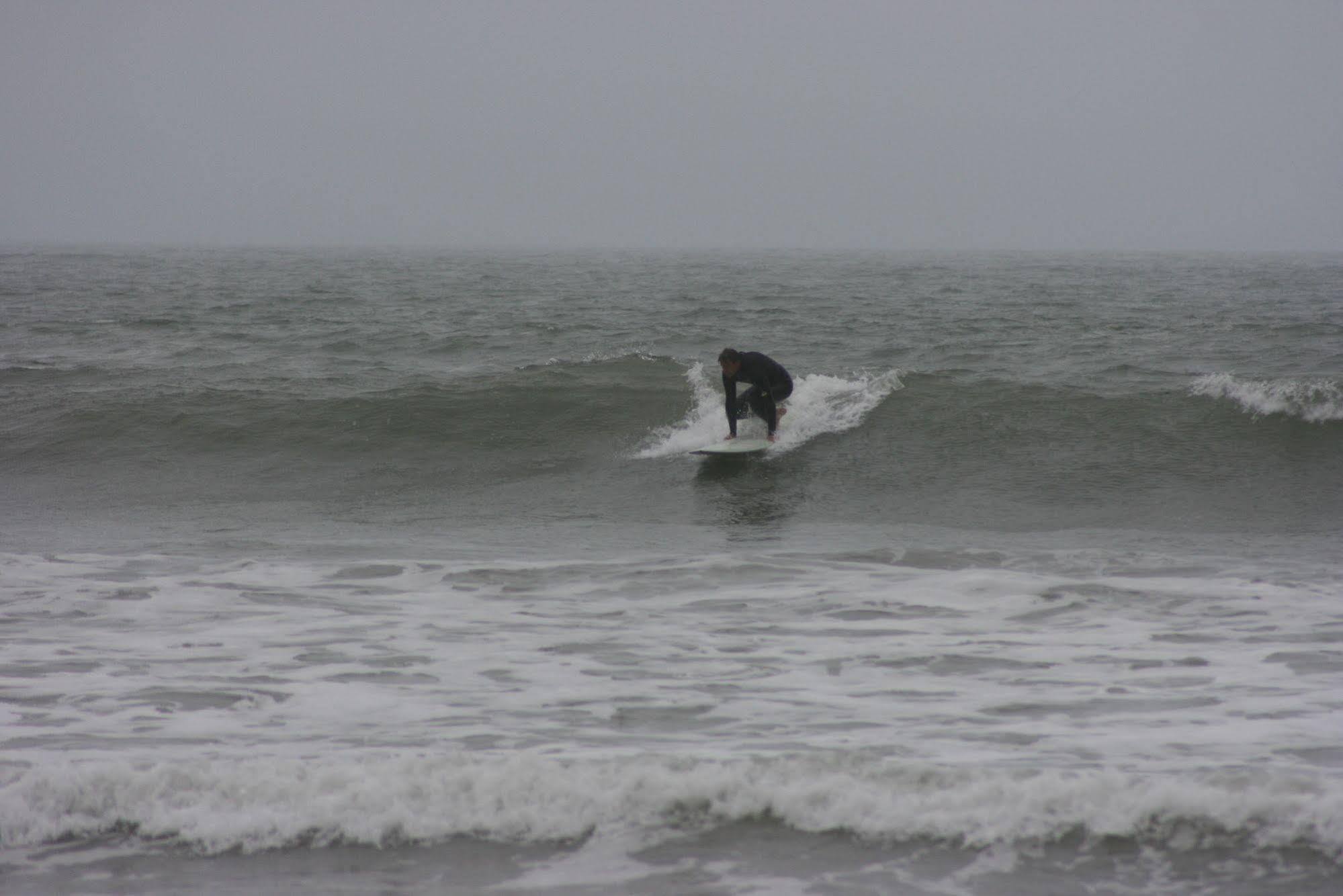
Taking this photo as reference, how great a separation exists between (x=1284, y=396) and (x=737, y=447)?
6747mm

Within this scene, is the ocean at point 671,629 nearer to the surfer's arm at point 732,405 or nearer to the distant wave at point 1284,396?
the distant wave at point 1284,396

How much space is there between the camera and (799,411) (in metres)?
14.4

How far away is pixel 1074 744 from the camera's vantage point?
15.3ft

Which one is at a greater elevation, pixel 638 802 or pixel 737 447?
pixel 737 447

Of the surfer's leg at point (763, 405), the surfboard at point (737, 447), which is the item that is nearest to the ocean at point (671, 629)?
the surfboard at point (737, 447)

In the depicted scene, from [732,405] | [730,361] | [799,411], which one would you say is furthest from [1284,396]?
[730,361]

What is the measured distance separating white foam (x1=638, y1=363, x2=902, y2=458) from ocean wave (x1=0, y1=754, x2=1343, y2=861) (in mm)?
8682

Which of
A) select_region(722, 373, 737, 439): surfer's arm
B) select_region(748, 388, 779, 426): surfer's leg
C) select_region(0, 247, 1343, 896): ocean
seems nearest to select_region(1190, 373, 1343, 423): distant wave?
select_region(0, 247, 1343, 896): ocean

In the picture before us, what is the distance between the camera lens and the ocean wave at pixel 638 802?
13.0ft

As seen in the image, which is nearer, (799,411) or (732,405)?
(732,405)

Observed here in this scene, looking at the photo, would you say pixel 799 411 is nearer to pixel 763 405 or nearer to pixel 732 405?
pixel 763 405

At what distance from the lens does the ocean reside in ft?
12.9

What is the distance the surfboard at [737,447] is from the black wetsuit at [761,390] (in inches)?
9.2

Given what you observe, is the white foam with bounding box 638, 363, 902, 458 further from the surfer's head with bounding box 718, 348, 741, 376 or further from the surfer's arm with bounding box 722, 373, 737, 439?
the surfer's head with bounding box 718, 348, 741, 376
